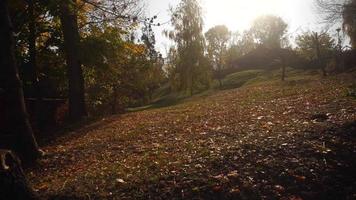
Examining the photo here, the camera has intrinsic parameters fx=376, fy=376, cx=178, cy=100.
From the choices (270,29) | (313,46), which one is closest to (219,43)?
(313,46)

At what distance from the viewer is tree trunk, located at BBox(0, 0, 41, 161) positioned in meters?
8.62

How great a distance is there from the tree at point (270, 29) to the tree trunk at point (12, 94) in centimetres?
8706

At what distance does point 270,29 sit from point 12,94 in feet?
303

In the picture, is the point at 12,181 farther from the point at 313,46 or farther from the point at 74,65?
the point at 313,46

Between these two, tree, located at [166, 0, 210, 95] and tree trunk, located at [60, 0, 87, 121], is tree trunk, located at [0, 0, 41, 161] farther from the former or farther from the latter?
tree, located at [166, 0, 210, 95]

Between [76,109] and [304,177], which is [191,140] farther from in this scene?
[76,109]

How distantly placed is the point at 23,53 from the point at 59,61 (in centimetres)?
211

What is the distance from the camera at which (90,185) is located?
6750 mm

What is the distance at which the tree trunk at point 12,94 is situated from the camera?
8625 millimetres

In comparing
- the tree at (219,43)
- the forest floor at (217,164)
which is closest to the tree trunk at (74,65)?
the forest floor at (217,164)

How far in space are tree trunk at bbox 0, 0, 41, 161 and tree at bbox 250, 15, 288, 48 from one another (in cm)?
8706

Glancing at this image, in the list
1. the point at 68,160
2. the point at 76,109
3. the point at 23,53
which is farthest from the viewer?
the point at 23,53

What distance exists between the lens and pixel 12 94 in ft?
28.6

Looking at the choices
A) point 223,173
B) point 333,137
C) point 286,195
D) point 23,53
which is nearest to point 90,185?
point 223,173
